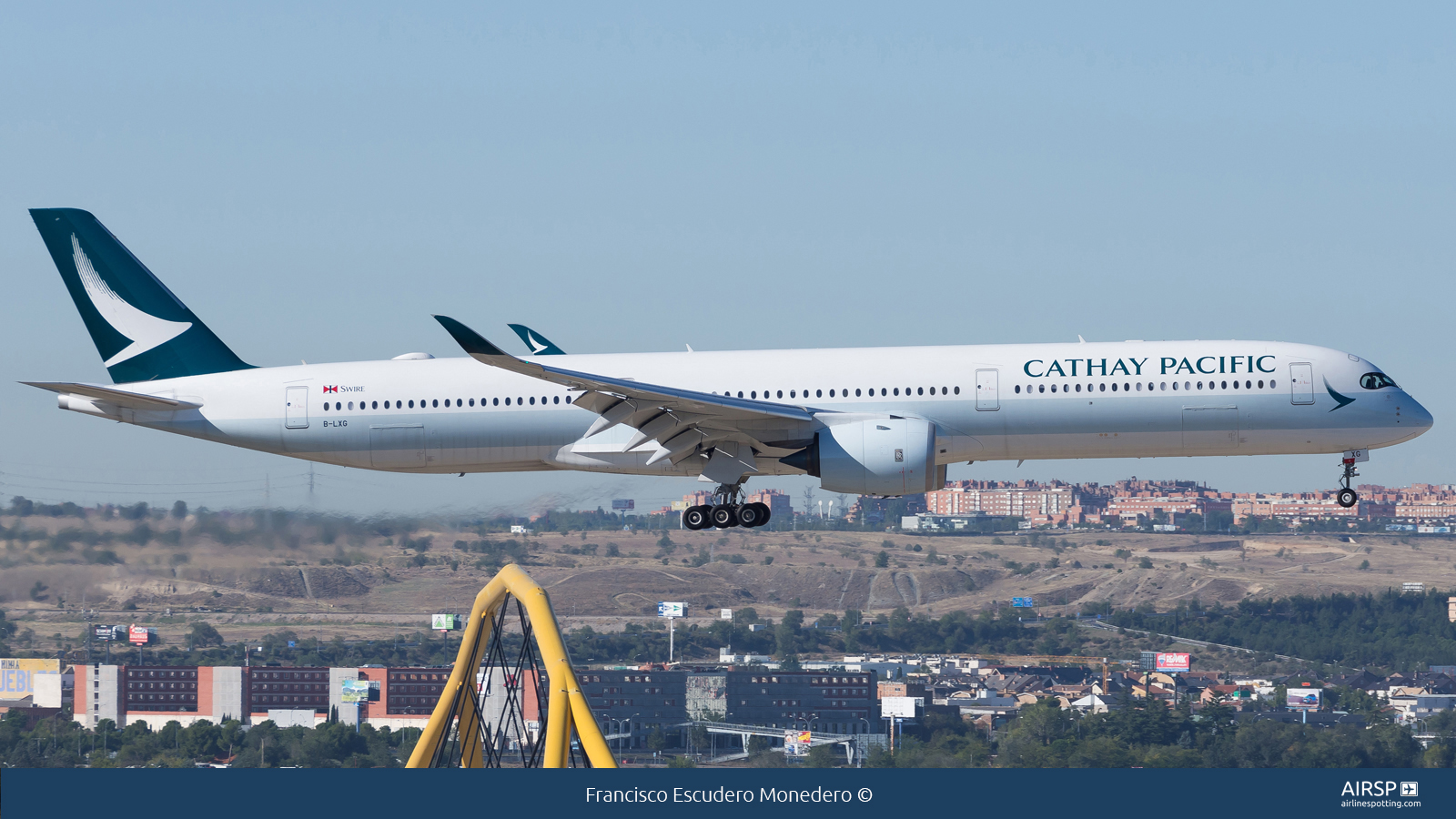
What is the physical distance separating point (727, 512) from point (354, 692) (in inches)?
1279

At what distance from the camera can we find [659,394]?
1272 inches

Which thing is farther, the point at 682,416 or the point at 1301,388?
the point at 1301,388

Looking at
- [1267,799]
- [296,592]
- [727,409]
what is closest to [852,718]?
[296,592]

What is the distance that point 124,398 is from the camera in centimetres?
3653

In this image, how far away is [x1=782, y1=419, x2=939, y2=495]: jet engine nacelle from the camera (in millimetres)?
33531

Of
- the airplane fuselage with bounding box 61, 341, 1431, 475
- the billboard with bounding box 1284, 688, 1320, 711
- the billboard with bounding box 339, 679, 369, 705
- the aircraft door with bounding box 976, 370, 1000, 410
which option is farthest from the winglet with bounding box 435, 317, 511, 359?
the billboard with bounding box 1284, 688, 1320, 711

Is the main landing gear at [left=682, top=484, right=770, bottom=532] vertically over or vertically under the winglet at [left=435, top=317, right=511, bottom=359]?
under

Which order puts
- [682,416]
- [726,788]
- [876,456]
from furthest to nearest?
[682,416] → [876,456] → [726,788]

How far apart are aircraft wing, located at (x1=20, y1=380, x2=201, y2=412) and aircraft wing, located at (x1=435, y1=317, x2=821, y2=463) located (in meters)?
9.62

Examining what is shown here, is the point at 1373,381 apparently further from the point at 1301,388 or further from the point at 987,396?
the point at 987,396

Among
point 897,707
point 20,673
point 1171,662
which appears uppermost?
point 20,673

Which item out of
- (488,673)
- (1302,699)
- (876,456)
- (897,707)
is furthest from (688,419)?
(1302,699)

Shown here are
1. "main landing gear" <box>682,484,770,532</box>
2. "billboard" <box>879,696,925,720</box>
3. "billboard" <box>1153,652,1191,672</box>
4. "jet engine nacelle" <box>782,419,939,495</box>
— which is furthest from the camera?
"billboard" <box>1153,652,1191,672</box>

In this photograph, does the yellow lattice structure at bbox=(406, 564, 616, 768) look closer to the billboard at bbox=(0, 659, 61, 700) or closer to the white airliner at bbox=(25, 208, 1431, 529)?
the white airliner at bbox=(25, 208, 1431, 529)
